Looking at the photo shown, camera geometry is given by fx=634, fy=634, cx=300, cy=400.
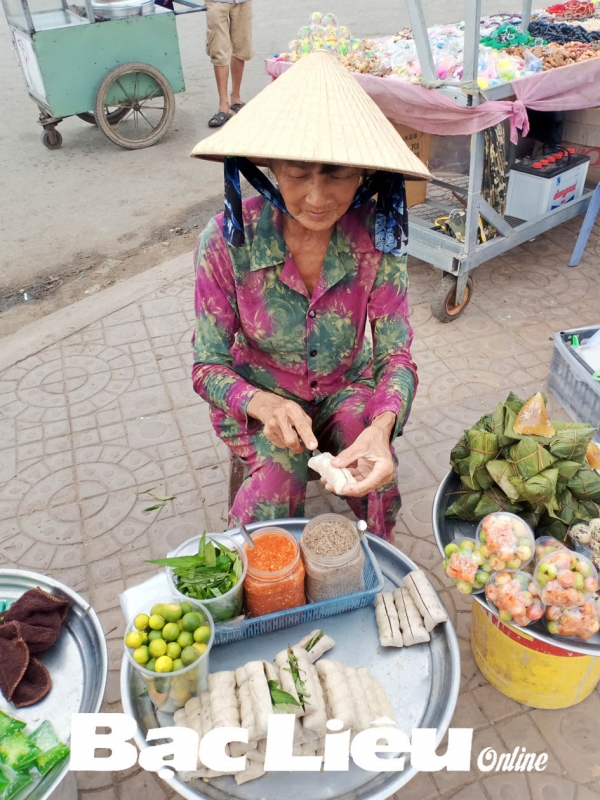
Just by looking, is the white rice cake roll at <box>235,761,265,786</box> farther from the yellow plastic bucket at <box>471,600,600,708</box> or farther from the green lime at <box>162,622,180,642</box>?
the yellow plastic bucket at <box>471,600,600,708</box>

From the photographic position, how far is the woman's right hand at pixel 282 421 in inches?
69.2

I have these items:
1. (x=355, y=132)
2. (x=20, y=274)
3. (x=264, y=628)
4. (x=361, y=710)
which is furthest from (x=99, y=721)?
(x=20, y=274)

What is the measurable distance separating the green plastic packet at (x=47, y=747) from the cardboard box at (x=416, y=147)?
3372mm

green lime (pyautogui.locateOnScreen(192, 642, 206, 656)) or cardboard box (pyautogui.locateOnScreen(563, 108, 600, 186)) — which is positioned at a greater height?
green lime (pyautogui.locateOnScreen(192, 642, 206, 656))

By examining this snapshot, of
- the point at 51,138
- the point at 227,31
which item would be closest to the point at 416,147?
the point at 227,31

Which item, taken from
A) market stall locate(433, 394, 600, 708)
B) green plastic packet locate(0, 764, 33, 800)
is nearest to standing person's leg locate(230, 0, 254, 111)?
market stall locate(433, 394, 600, 708)

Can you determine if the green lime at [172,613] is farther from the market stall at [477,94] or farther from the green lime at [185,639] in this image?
the market stall at [477,94]

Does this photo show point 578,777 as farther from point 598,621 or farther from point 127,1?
point 127,1

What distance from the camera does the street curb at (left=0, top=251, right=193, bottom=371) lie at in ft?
12.4

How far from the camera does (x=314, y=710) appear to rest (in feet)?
4.26

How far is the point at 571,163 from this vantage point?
4102 mm

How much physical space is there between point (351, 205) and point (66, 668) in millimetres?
1447

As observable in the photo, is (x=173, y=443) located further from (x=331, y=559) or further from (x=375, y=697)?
(x=375, y=697)

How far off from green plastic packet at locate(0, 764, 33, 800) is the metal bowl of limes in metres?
0.29
